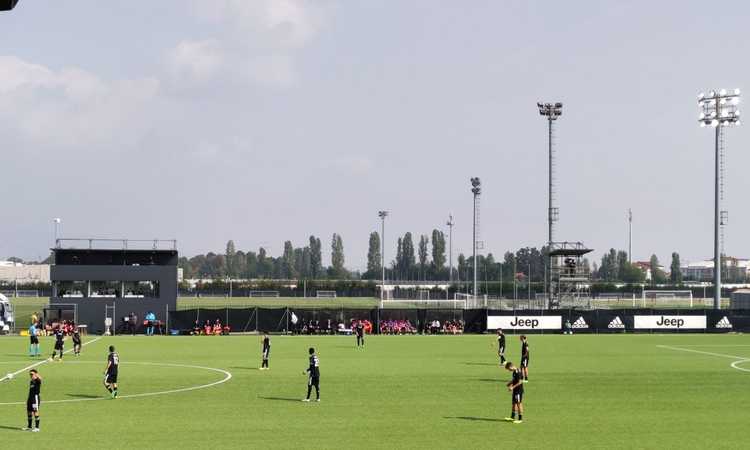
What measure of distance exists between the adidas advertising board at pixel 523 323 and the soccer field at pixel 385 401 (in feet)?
64.2

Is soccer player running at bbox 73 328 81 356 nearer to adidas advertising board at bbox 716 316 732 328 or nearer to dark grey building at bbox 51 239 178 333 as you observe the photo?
dark grey building at bbox 51 239 178 333

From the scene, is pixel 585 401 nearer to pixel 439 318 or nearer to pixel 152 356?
pixel 152 356

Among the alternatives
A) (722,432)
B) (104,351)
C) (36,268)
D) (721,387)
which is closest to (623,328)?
(721,387)

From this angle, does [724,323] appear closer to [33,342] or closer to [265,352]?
[265,352]

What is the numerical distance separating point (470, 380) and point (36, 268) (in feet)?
559

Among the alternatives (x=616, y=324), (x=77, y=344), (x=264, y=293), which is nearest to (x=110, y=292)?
(x=77, y=344)

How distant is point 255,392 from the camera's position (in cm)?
3050

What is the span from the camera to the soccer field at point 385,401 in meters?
21.6

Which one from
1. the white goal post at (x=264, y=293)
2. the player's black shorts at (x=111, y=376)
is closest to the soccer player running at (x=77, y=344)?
the player's black shorts at (x=111, y=376)

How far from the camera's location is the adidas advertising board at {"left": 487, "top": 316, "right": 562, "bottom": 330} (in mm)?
69875

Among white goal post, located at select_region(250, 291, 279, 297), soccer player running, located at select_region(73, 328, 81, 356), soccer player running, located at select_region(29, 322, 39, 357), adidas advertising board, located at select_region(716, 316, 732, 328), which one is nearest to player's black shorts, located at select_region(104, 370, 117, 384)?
soccer player running, located at select_region(73, 328, 81, 356)

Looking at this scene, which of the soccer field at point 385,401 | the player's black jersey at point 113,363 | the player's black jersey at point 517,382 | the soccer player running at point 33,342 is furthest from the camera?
the soccer player running at point 33,342

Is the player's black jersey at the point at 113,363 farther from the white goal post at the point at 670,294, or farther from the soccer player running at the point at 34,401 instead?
the white goal post at the point at 670,294

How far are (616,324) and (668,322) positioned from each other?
4693 mm
